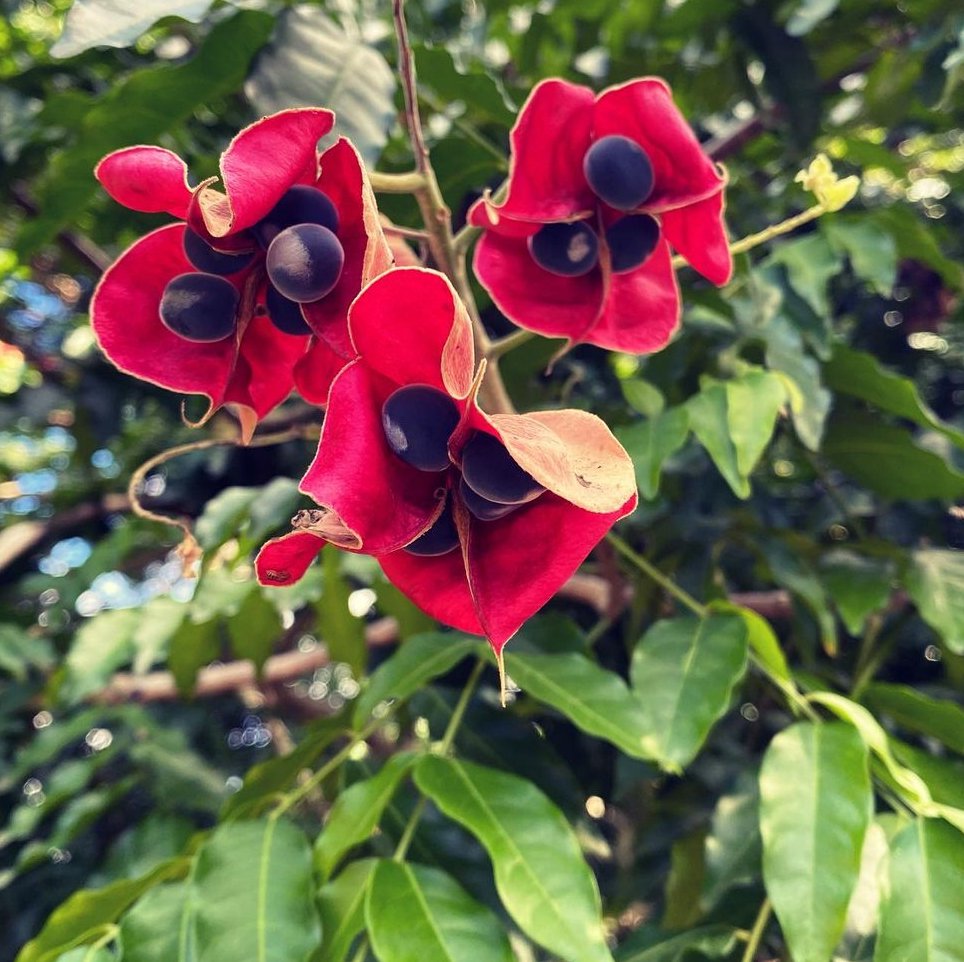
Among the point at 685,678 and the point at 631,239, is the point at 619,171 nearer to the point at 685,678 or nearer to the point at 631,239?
the point at 631,239

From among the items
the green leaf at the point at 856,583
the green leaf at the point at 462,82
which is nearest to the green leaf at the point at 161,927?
the green leaf at the point at 856,583

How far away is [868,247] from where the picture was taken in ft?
3.25

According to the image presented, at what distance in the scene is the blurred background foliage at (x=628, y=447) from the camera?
0.76 metres

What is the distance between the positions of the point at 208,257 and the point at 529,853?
1.47ft

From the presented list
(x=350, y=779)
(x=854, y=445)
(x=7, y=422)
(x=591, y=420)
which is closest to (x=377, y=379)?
(x=591, y=420)

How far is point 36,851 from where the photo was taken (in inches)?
42.8

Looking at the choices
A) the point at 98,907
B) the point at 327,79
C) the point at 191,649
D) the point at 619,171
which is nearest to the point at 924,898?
the point at 619,171

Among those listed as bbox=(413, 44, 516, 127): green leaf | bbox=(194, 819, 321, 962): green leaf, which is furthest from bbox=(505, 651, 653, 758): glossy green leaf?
bbox=(413, 44, 516, 127): green leaf

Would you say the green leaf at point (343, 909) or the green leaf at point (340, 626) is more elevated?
the green leaf at point (343, 909)

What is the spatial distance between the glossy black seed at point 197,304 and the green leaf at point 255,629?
0.55 meters

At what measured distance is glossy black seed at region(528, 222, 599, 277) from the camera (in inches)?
25.7

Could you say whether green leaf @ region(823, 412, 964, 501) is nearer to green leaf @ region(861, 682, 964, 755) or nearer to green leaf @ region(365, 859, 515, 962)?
green leaf @ region(861, 682, 964, 755)

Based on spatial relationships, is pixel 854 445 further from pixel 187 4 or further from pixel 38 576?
pixel 38 576

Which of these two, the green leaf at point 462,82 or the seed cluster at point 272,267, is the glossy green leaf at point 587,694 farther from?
the green leaf at point 462,82
